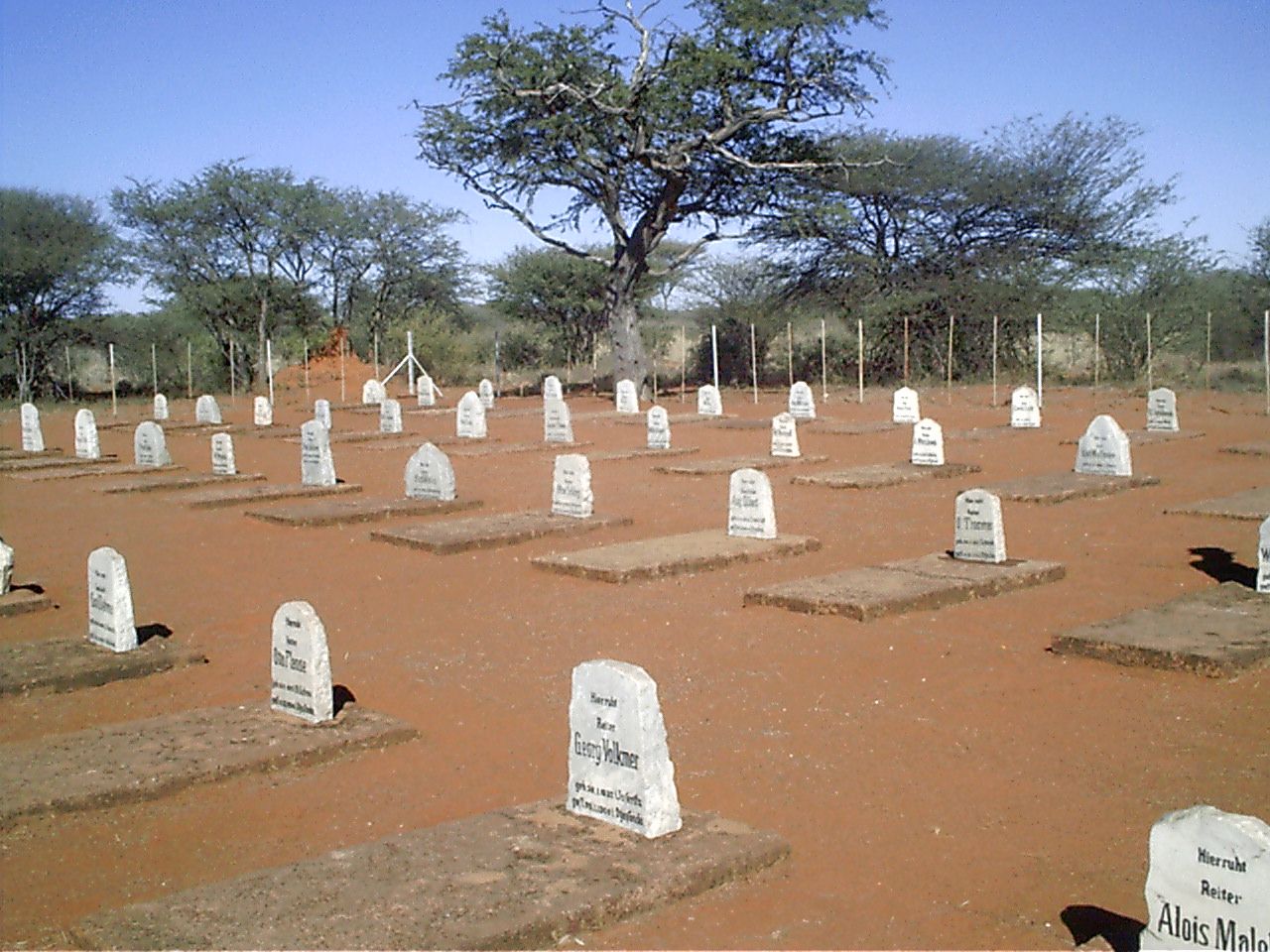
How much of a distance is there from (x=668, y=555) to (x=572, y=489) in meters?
2.81

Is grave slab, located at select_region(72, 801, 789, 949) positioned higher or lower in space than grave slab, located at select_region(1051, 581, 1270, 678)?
lower

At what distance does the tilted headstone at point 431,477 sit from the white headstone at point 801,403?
12.8m

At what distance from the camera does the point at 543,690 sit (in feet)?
24.4

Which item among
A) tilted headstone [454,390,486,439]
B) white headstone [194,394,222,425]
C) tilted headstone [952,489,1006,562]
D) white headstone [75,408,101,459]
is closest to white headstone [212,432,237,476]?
white headstone [75,408,101,459]

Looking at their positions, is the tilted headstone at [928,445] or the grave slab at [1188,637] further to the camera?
the tilted headstone at [928,445]

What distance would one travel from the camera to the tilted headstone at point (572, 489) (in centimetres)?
1352

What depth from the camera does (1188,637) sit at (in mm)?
7715

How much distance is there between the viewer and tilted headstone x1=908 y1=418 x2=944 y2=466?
17.2 m

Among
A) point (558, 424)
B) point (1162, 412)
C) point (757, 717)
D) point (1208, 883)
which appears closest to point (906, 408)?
point (1162, 412)

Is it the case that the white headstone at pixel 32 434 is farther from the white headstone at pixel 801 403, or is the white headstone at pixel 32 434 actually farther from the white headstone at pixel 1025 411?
the white headstone at pixel 1025 411

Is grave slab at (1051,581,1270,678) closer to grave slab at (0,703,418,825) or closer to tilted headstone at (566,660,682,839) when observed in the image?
tilted headstone at (566,660,682,839)

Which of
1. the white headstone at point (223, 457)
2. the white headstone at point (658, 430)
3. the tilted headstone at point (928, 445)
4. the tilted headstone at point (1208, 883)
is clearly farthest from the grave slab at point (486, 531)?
the tilted headstone at point (1208, 883)

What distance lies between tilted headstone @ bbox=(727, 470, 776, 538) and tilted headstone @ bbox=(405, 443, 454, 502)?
4558 mm

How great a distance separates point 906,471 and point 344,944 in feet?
44.2
